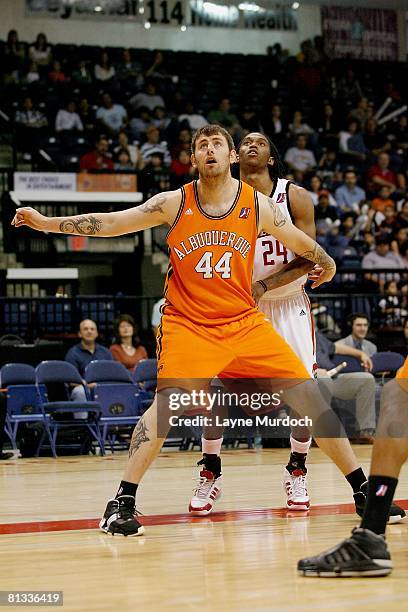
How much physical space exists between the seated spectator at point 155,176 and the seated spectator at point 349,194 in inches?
131

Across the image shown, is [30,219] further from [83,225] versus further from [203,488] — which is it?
[203,488]

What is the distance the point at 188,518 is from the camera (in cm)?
564

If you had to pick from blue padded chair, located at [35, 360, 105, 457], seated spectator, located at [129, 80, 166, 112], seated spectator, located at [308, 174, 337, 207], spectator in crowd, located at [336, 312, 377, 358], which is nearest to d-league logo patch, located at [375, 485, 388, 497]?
blue padded chair, located at [35, 360, 105, 457]

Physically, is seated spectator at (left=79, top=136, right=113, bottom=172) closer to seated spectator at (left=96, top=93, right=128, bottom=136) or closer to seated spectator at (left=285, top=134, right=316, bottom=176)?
seated spectator at (left=96, top=93, right=128, bottom=136)

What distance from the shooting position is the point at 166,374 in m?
5.17

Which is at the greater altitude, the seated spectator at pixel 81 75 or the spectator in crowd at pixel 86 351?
the seated spectator at pixel 81 75

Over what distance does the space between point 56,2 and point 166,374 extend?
1953cm

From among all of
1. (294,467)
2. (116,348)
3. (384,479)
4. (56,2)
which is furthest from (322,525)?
(56,2)

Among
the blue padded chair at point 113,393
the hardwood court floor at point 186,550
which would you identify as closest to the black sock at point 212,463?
the hardwood court floor at point 186,550

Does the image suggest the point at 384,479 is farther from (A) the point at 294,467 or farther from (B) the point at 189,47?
(B) the point at 189,47

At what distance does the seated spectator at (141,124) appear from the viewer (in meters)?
19.9

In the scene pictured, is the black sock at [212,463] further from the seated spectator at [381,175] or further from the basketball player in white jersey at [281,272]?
the seated spectator at [381,175]

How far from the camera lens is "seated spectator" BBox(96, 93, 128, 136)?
65.3 ft

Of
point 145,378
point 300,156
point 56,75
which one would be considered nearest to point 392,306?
point 145,378
